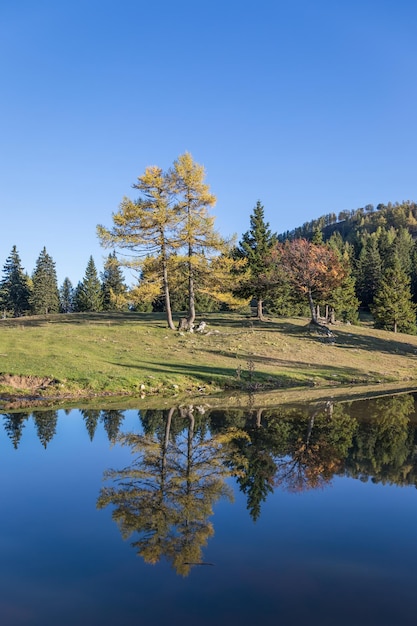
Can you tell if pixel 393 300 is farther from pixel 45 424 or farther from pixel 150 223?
pixel 45 424

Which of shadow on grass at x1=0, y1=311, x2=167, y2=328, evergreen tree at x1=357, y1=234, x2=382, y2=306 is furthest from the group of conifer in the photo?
evergreen tree at x1=357, y1=234, x2=382, y2=306

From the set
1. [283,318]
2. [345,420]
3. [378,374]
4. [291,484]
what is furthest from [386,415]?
[283,318]

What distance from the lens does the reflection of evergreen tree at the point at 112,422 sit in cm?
1557

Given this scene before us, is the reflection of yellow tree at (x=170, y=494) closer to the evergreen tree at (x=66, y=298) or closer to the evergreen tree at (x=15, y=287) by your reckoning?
the evergreen tree at (x=15, y=287)

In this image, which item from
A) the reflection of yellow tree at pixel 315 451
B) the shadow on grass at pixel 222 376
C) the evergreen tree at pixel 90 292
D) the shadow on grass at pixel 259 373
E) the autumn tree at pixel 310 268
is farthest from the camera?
the evergreen tree at pixel 90 292

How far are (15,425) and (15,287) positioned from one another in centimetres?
→ 8465

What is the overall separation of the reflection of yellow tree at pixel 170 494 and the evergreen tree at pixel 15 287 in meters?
87.5

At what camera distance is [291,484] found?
34.1ft

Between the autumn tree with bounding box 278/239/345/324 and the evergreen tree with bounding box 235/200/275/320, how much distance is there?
3396 mm

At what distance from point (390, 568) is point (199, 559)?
9.25ft

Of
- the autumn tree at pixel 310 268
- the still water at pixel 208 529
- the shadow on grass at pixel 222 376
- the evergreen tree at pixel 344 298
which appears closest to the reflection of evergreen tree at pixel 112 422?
the still water at pixel 208 529

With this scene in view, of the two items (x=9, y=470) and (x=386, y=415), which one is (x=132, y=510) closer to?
(x=9, y=470)

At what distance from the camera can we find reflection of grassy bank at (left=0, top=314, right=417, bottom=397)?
24812 mm

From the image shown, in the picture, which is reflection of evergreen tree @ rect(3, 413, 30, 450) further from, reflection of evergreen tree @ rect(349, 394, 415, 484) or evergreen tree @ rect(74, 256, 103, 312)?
evergreen tree @ rect(74, 256, 103, 312)
